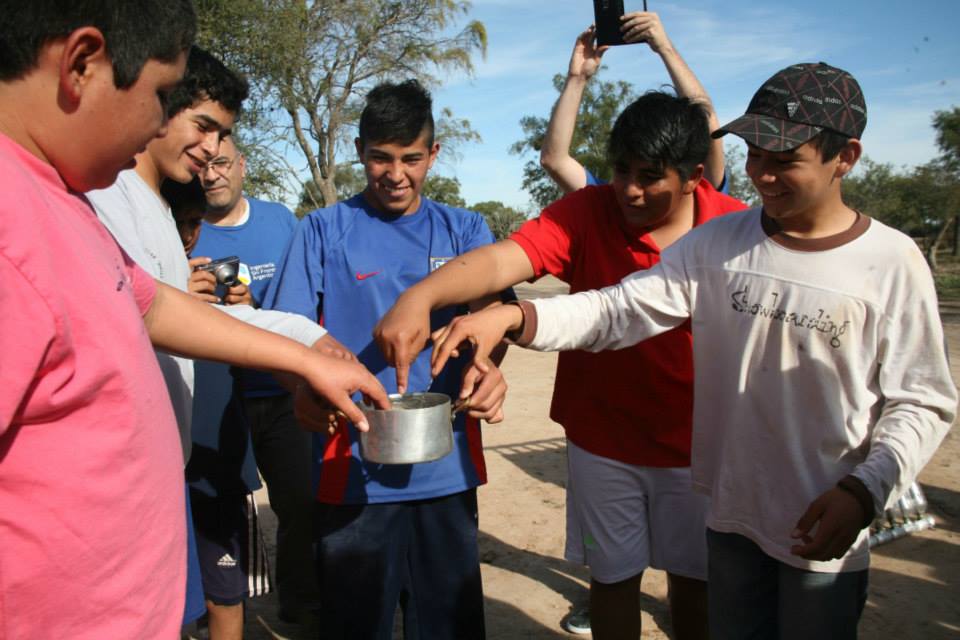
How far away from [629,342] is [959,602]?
2.85 meters

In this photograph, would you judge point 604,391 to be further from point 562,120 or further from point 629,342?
point 562,120

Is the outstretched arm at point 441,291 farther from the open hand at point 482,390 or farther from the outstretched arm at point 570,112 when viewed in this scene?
the outstretched arm at point 570,112

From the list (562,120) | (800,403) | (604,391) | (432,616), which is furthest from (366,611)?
(562,120)

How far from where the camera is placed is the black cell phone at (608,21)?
3314mm

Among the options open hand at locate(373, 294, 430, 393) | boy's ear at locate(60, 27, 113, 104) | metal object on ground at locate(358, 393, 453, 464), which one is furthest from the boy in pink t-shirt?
open hand at locate(373, 294, 430, 393)

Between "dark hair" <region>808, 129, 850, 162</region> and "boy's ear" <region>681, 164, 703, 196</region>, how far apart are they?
0.75 m

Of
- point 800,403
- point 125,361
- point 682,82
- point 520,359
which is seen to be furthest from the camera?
point 520,359

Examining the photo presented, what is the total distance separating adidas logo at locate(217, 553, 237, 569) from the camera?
3092 mm

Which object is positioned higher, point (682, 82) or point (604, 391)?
point (682, 82)

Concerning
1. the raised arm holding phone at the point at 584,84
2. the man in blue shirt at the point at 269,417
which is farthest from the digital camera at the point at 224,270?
the raised arm holding phone at the point at 584,84

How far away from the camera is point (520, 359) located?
1115 centimetres

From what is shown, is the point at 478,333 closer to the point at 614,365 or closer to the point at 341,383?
the point at 341,383

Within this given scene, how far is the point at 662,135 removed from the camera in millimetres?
2648

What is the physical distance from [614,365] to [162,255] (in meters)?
1.66
